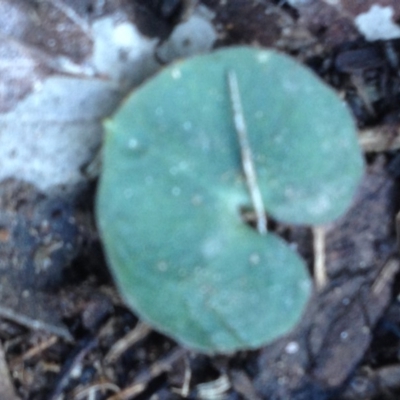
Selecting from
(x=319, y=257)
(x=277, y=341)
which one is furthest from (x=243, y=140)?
(x=277, y=341)

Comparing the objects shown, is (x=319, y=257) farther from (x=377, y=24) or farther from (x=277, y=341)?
(x=377, y=24)

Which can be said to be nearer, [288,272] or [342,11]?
[288,272]

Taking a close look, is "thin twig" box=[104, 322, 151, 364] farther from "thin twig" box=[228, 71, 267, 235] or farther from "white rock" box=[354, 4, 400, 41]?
"white rock" box=[354, 4, 400, 41]

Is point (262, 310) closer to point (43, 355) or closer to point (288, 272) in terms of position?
point (288, 272)

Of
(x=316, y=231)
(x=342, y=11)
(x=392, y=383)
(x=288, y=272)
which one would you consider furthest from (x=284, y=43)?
(x=392, y=383)

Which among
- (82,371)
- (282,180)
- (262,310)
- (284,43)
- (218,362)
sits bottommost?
(82,371)

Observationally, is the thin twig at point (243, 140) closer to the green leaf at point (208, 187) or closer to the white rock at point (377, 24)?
the green leaf at point (208, 187)

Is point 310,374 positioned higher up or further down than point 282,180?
further down
